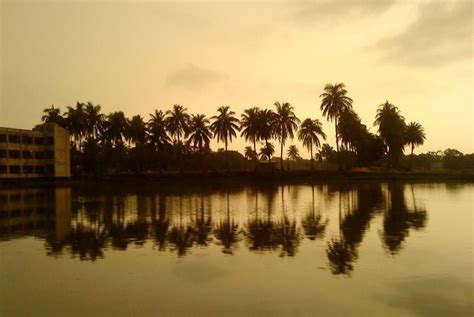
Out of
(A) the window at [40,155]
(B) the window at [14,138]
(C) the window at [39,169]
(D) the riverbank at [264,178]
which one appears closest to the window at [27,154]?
(A) the window at [40,155]

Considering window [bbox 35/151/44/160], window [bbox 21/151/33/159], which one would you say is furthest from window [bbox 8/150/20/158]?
window [bbox 35/151/44/160]

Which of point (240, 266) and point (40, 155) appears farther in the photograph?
point (40, 155)

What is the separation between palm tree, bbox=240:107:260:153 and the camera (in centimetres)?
7875

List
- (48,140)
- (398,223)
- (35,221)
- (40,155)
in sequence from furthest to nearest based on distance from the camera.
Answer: (40,155)
(48,140)
(35,221)
(398,223)

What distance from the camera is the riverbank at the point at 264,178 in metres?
65.4

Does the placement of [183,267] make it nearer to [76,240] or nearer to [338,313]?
[338,313]

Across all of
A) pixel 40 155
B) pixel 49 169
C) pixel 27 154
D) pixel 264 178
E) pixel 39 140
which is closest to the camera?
pixel 264 178

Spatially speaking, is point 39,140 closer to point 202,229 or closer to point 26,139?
point 26,139

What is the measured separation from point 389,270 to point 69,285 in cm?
834

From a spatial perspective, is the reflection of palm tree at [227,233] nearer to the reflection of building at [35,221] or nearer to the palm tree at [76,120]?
the reflection of building at [35,221]

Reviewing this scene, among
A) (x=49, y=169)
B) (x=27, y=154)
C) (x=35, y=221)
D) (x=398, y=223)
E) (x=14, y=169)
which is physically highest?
(x=27, y=154)

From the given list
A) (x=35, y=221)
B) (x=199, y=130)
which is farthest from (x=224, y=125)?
(x=35, y=221)

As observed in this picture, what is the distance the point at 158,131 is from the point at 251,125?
16.6 metres

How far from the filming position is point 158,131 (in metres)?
80.7
